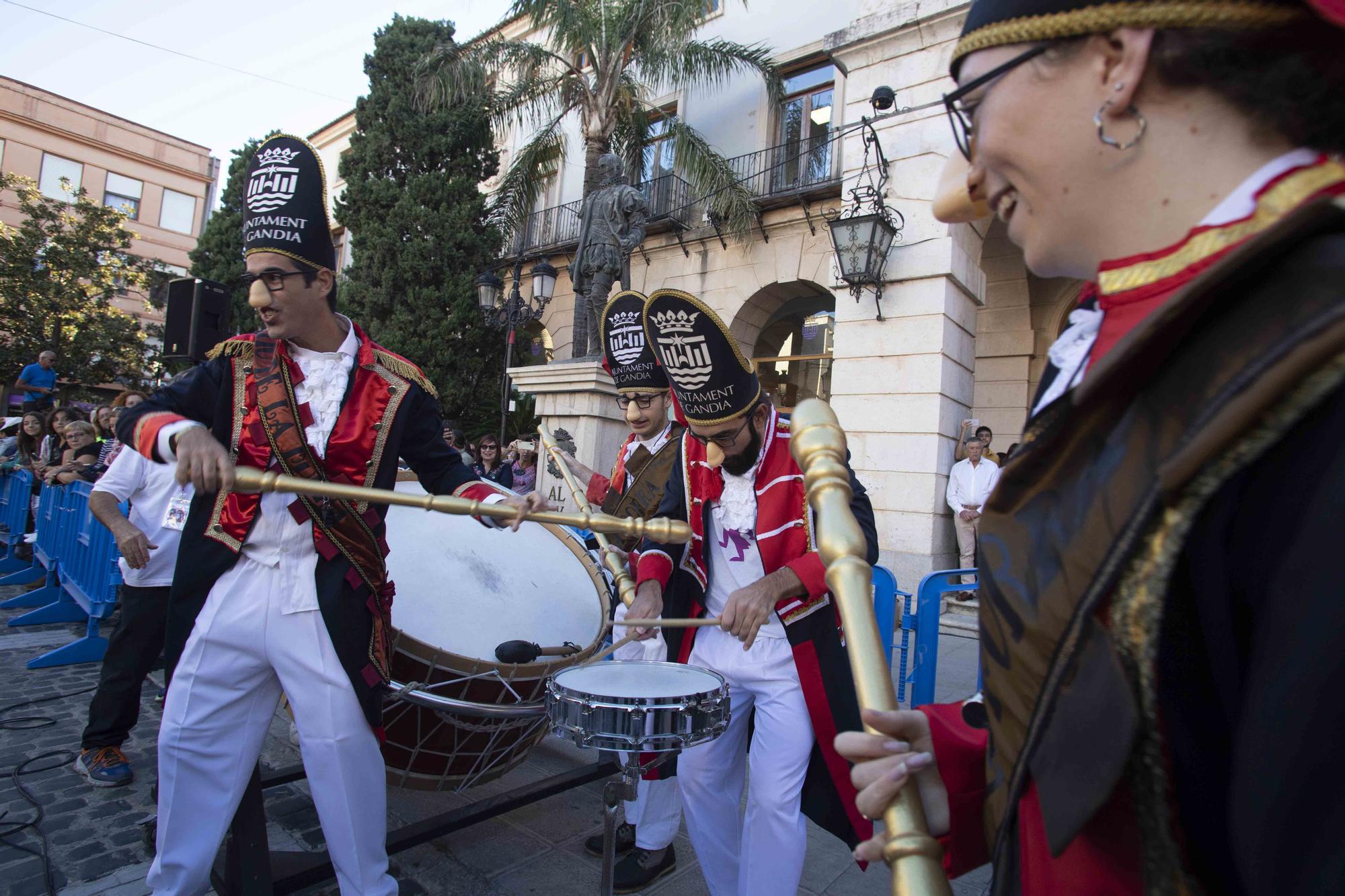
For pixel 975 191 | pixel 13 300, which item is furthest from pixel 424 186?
pixel 975 191

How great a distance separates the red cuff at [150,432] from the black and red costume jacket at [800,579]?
164 centimetres

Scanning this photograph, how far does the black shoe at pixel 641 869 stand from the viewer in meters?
3.08

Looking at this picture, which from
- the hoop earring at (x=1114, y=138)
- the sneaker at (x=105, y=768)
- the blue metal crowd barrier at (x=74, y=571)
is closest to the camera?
the hoop earring at (x=1114, y=138)

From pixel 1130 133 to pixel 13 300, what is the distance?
88.5 ft

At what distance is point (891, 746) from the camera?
1062 millimetres

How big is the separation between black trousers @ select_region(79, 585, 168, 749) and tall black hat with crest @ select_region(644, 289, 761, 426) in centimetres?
329

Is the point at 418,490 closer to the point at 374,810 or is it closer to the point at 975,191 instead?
the point at 374,810

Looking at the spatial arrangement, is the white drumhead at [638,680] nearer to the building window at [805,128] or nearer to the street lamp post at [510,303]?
the street lamp post at [510,303]

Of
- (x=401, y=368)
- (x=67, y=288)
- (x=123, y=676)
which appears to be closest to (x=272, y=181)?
(x=401, y=368)

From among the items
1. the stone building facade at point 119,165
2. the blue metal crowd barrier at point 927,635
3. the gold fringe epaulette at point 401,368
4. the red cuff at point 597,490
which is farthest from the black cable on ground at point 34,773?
the stone building facade at point 119,165

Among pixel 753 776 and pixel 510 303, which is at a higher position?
A: pixel 510 303

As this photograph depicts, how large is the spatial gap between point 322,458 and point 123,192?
134 ft

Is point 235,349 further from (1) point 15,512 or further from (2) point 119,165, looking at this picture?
(2) point 119,165

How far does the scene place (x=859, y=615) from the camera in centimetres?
102
